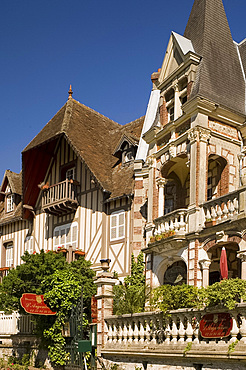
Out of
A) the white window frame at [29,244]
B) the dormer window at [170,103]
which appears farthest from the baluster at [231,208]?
the white window frame at [29,244]

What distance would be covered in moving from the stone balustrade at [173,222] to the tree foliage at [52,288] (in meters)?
3.20

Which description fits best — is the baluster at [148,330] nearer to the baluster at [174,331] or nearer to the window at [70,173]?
the baluster at [174,331]

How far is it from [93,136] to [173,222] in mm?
9332

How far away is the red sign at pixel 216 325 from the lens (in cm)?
1102

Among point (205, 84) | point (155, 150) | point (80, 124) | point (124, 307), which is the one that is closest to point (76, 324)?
point (124, 307)

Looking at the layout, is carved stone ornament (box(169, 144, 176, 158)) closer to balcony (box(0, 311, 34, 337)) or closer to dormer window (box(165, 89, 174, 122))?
dormer window (box(165, 89, 174, 122))

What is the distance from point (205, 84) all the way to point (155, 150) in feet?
10.3

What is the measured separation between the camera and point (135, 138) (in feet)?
76.1

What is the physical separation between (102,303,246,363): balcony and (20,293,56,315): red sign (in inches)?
126

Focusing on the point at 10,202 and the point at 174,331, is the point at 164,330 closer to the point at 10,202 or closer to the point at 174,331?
the point at 174,331

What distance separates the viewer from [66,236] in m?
24.6

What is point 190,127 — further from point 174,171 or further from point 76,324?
point 76,324

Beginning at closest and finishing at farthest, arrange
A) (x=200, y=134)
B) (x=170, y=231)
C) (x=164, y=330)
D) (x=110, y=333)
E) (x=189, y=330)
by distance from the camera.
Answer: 1. (x=189, y=330)
2. (x=164, y=330)
3. (x=110, y=333)
4. (x=200, y=134)
5. (x=170, y=231)

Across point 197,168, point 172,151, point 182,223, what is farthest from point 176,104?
point 182,223
